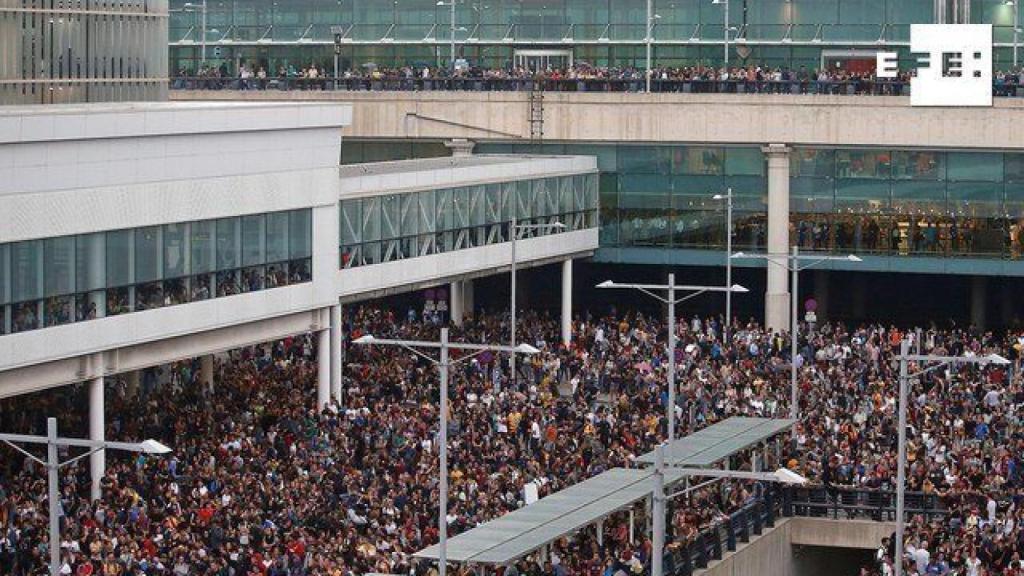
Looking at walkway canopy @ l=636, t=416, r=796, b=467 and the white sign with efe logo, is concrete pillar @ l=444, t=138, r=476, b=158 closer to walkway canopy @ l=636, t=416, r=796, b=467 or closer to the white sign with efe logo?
the white sign with efe logo

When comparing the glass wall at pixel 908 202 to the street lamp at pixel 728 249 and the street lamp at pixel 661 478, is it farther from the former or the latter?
the street lamp at pixel 661 478

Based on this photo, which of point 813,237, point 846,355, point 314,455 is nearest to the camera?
point 314,455

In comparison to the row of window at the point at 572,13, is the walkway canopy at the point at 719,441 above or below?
below

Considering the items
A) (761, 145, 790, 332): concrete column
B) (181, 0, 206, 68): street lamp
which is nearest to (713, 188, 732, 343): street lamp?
(761, 145, 790, 332): concrete column

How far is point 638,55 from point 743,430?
136 feet

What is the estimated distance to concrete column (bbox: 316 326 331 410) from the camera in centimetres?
7612

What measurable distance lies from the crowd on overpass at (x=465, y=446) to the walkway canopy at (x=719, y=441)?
3.01ft

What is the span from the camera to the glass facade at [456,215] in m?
80.4

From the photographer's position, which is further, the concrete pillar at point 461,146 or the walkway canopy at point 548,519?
the concrete pillar at point 461,146

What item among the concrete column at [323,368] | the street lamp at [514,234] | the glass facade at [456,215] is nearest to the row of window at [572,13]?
the glass facade at [456,215]

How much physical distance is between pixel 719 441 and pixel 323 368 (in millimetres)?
12612

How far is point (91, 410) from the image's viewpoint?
66000 millimetres

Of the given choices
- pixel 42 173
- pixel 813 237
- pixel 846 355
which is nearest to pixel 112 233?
pixel 42 173

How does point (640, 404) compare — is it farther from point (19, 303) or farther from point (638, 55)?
point (638, 55)
